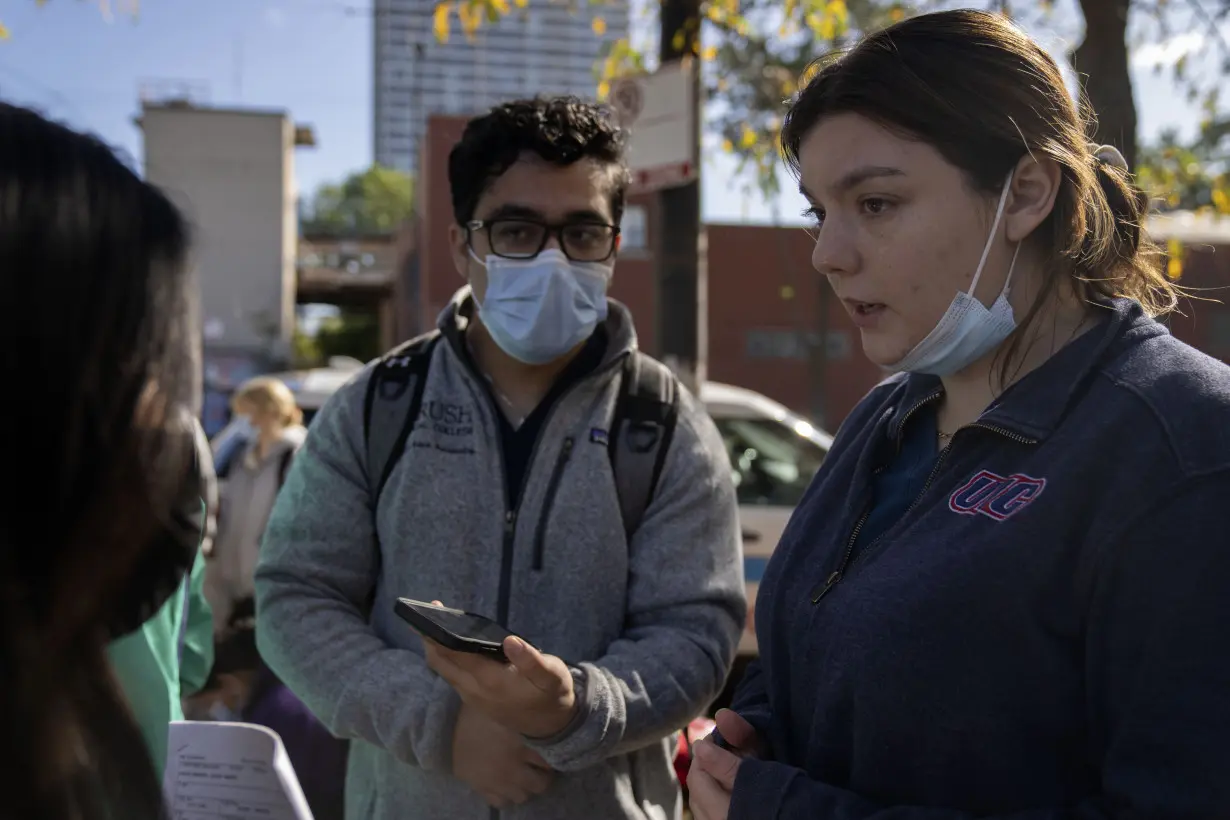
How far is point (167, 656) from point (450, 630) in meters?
0.66

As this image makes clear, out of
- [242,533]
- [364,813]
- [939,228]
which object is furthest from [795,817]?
[242,533]

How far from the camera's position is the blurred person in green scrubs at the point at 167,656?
165cm

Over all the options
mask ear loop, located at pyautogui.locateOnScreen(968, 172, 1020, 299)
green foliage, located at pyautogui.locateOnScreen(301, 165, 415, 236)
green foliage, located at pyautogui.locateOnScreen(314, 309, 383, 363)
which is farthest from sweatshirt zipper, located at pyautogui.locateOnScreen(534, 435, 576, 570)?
green foliage, located at pyautogui.locateOnScreen(301, 165, 415, 236)

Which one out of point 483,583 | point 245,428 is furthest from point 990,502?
point 245,428

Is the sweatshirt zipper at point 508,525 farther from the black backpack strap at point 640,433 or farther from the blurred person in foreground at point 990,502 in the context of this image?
the blurred person in foreground at point 990,502

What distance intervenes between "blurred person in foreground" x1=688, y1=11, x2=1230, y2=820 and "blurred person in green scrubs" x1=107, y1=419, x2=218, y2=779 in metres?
0.87

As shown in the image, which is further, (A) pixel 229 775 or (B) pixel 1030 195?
(A) pixel 229 775

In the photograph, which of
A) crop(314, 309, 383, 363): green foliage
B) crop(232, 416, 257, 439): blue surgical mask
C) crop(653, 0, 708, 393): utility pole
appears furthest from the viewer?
crop(314, 309, 383, 363): green foliage

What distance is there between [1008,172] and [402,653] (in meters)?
1.29

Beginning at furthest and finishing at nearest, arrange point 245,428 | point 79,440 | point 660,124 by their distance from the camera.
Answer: point 245,428
point 660,124
point 79,440

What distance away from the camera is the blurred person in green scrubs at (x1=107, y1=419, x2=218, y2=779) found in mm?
1654

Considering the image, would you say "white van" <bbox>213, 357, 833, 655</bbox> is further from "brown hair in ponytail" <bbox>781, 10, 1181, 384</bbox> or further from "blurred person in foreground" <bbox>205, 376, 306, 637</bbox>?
"brown hair in ponytail" <bbox>781, 10, 1181, 384</bbox>

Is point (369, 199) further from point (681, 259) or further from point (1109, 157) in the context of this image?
point (1109, 157)

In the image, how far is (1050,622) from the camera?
1196mm
